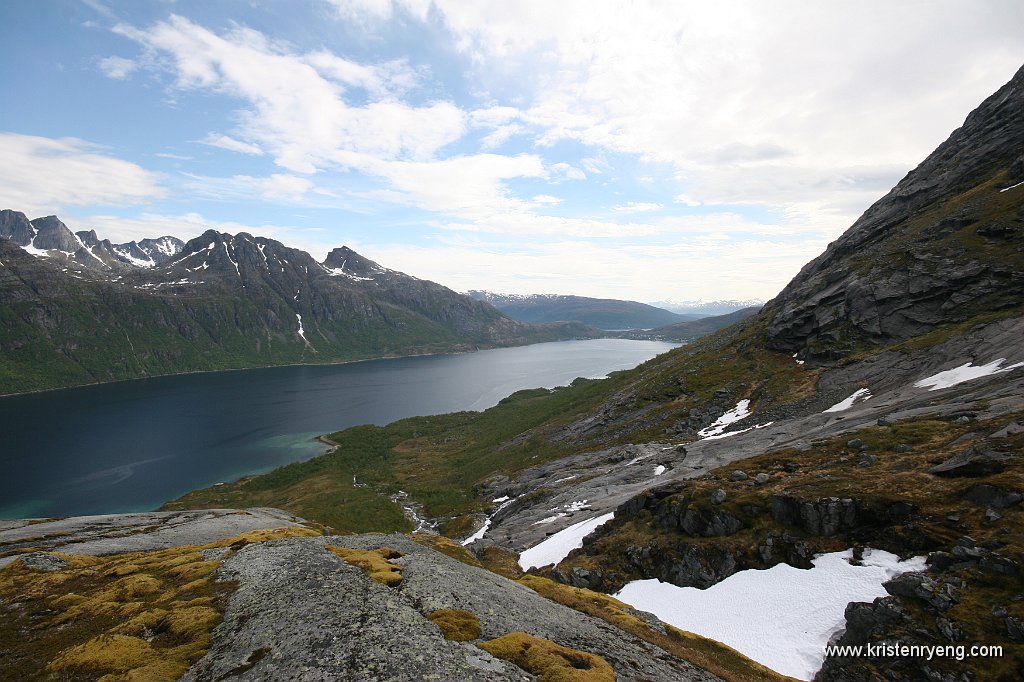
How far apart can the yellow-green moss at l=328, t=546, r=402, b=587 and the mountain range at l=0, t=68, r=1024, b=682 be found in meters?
0.24

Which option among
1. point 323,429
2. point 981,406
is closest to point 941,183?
point 981,406

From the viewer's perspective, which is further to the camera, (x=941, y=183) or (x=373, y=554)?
(x=941, y=183)

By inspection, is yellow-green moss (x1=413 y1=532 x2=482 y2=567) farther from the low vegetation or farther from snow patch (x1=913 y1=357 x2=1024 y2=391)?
snow patch (x1=913 y1=357 x2=1024 y2=391)

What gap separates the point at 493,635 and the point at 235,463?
139 metres

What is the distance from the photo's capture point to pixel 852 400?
5631 centimetres

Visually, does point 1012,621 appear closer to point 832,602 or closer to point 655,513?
point 832,602

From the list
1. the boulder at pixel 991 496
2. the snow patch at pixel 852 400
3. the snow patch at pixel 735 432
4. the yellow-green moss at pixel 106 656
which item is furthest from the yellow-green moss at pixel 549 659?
the snow patch at pixel 735 432

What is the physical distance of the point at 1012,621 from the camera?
1834 cm

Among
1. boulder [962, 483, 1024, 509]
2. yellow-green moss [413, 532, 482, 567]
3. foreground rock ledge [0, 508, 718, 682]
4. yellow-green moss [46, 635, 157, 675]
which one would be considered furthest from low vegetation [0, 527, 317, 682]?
boulder [962, 483, 1024, 509]

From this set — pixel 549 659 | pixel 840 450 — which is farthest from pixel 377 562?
pixel 840 450

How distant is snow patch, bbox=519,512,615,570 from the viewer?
44.1 m

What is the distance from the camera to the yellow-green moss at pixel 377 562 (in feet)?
71.2

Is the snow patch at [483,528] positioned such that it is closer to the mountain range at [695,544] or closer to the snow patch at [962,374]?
the mountain range at [695,544]

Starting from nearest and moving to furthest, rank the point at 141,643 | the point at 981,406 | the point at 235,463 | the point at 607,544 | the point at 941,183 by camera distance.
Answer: the point at 141,643 → the point at 981,406 → the point at 607,544 → the point at 941,183 → the point at 235,463
